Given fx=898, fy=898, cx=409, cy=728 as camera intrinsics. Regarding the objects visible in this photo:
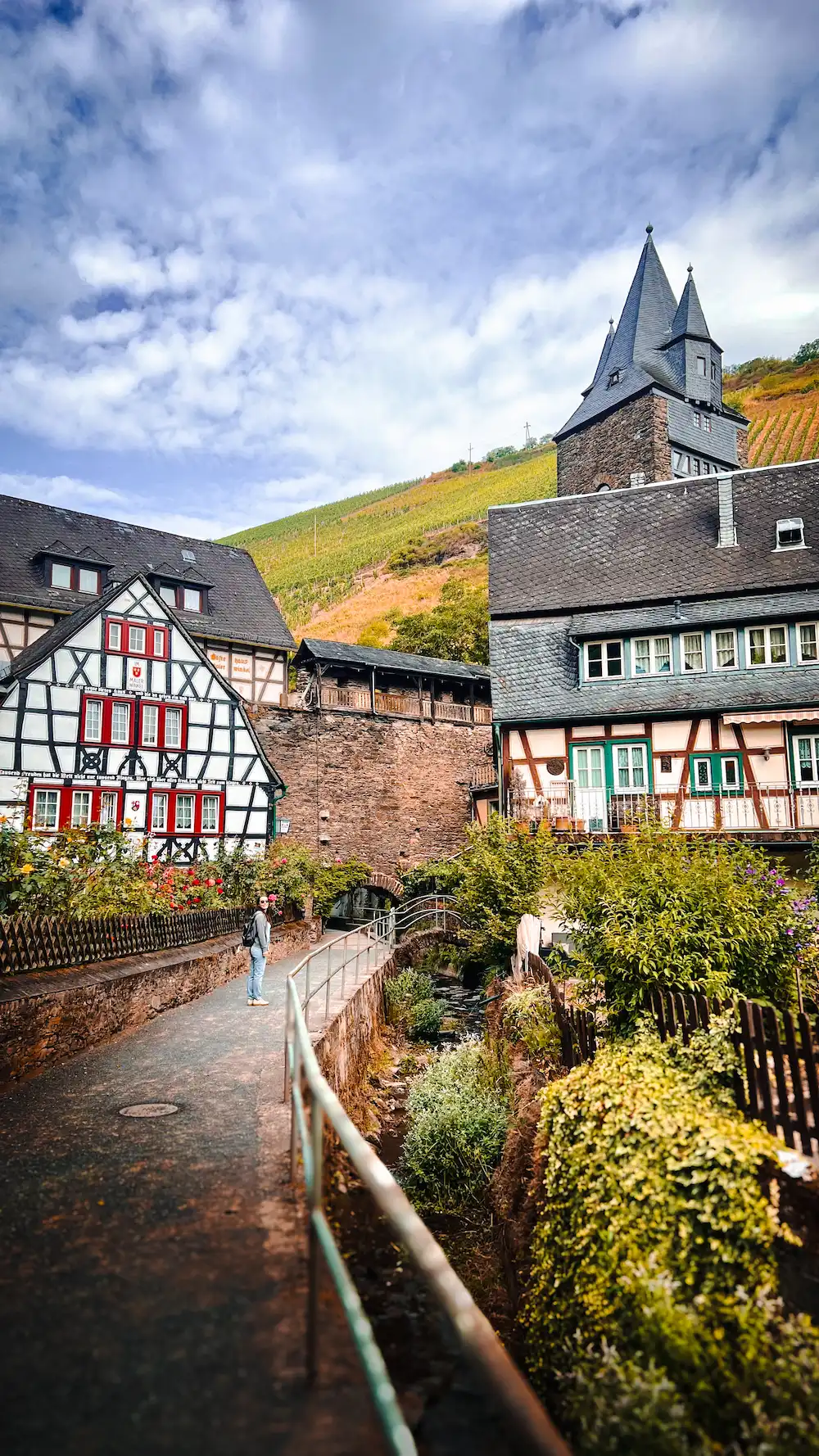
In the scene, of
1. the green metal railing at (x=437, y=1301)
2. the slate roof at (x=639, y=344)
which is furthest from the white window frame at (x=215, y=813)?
the slate roof at (x=639, y=344)

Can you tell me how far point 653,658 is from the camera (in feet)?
76.6

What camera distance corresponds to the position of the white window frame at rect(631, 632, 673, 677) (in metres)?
23.1

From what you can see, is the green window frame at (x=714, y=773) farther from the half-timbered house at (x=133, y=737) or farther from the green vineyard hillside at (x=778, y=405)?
the green vineyard hillside at (x=778, y=405)

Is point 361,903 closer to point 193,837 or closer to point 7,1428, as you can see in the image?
point 193,837

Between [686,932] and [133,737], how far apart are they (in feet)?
65.6

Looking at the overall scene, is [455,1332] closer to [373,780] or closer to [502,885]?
[502,885]

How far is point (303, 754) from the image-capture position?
109 ft

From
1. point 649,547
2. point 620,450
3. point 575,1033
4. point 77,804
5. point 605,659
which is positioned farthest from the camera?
point 620,450

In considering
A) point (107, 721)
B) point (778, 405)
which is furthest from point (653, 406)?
point (778, 405)

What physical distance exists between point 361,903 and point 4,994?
85.1ft

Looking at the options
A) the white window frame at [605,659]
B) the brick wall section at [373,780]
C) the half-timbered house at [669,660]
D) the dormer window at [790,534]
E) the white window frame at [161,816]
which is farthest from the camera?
the brick wall section at [373,780]

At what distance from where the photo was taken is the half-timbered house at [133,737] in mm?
23641

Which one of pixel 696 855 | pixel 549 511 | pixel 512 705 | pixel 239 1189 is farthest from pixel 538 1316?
pixel 549 511

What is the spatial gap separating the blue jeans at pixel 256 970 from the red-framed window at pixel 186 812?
12737 mm
